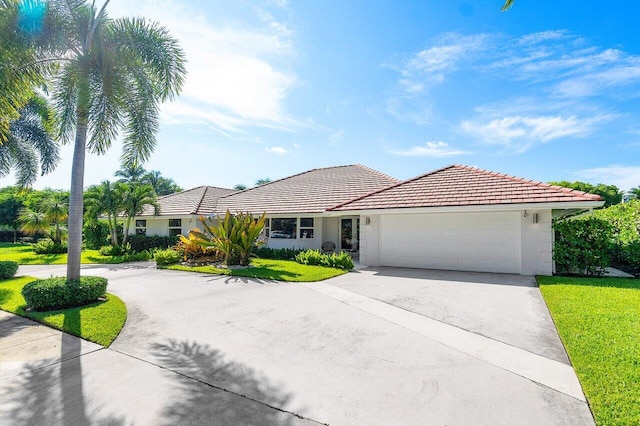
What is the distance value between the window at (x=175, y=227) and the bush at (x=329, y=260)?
12042 millimetres

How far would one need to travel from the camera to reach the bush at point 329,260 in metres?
13.6

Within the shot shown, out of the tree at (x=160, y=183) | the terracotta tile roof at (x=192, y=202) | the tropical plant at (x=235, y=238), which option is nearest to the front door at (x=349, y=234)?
the tropical plant at (x=235, y=238)

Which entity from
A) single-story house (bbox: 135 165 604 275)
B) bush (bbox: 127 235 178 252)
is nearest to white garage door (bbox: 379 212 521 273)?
single-story house (bbox: 135 165 604 275)

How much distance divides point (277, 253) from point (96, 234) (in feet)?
66.6

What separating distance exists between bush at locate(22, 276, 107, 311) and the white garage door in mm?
11500

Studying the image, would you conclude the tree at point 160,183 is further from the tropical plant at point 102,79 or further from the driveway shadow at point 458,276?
the driveway shadow at point 458,276

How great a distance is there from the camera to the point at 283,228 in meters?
20.5

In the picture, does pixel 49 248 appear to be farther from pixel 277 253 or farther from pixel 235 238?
pixel 235 238

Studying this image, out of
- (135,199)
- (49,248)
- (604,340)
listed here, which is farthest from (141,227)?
(604,340)

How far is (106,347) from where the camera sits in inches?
207

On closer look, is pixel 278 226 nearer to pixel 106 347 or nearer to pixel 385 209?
pixel 385 209

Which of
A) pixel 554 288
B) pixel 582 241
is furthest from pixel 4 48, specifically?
pixel 582 241

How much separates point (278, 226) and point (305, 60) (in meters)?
11.3

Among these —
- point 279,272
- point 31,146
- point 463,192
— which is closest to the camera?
point 279,272
